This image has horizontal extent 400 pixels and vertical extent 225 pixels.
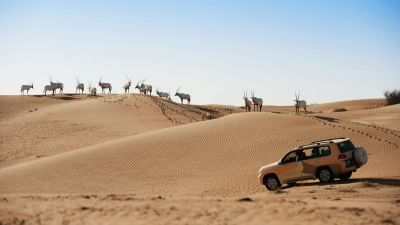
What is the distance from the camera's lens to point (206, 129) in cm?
3022

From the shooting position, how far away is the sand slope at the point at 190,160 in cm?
2080

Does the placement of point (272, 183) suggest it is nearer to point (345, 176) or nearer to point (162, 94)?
point (345, 176)

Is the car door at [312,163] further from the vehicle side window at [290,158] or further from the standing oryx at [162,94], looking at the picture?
the standing oryx at [162,94]

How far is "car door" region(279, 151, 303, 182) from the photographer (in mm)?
18172

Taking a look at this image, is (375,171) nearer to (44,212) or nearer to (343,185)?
(343,185)

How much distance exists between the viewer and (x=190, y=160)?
81.8ft

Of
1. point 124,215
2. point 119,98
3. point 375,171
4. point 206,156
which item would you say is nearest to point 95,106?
point 119,98

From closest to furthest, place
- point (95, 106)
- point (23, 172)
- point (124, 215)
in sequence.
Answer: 1. point (124, 215)
2. point (23, 172)
3. point (95, 106)

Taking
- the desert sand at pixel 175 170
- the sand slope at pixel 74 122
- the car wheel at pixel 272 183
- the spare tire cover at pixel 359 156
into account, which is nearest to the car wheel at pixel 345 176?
the desert sand at pixel 175 170

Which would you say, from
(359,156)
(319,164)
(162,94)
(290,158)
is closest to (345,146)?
(359,156)

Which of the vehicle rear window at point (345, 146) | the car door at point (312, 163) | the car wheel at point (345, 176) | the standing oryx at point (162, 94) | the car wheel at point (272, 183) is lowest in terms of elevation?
the car wheel at point (272, 183)

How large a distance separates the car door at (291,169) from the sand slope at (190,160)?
167 cm

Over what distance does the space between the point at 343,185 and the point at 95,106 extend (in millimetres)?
36663

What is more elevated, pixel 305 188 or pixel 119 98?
pixel 119 98
